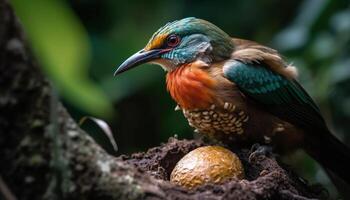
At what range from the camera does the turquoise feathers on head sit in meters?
3.67

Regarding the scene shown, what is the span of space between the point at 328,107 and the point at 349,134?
242mm

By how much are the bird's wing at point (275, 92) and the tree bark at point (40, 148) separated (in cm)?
144

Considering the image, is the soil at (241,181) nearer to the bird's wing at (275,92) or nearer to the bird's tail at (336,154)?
the bird's wing at (275,92)

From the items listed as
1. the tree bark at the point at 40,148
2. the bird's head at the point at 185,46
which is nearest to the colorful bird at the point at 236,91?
the bird's head at the point at 185,46

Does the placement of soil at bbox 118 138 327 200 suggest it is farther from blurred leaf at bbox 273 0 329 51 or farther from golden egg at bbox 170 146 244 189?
blurred leaf at bbox 273 0 329 51

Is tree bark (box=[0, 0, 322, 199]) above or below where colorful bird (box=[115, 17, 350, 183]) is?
above

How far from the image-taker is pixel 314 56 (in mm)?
4746

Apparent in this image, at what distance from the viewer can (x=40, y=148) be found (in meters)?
1.87

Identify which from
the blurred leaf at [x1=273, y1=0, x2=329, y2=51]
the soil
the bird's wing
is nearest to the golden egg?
the soil

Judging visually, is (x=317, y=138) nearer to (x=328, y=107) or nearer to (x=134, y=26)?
(x=328, y=107)

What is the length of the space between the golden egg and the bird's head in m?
0.89

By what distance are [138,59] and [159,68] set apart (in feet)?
6.82

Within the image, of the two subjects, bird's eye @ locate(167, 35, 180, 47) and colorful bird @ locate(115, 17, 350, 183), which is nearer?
colorful bird @ locate(115, 17, 350, 183)

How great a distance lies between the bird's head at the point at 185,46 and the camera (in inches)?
144
